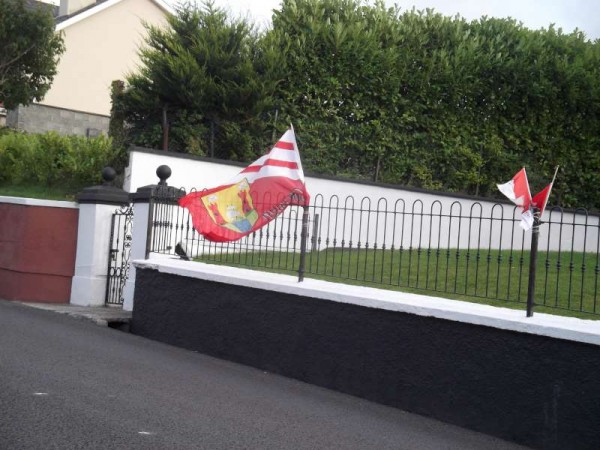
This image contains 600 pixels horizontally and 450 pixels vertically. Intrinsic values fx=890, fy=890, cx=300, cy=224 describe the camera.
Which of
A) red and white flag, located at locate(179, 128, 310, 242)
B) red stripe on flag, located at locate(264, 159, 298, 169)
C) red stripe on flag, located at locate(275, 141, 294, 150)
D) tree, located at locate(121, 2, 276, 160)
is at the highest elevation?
tree, located at locate(121, 2, 276, 160)

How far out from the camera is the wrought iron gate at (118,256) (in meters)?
13.6

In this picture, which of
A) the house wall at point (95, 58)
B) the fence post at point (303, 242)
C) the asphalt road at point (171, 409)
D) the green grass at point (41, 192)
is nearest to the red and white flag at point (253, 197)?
the fence post at point (303, 242)

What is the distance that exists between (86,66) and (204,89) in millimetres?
16321

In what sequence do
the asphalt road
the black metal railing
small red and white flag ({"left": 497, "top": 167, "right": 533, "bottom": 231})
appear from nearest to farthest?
1. the asphalt road
2. small red and white flag ({"left": 497, "top": 167, "right": 533, "bottom": 231})
3. the black metal railing

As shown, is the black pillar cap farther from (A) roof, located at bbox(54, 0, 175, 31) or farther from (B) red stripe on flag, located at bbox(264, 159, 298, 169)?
(A) roof, located at bbox(54, 0, 175, 31)

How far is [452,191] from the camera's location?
18188 millimetres

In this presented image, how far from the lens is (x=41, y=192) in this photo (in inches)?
675

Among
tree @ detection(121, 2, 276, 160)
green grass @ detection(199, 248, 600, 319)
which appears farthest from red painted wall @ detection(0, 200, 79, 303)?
green grass @ detection(199, 248, 600, 319)

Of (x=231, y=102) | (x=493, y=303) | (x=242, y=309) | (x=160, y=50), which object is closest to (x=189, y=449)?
(x=242, y=309)

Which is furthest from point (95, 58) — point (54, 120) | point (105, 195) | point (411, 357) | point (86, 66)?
point (411, 357)

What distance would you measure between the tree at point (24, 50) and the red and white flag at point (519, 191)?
1855 cm

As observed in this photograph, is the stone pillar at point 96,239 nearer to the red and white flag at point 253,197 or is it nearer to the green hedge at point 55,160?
the green hedge at point 55,160

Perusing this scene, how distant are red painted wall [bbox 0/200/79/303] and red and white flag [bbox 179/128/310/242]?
4.05 m

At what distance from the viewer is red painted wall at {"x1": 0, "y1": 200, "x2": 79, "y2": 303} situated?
1410 cm
